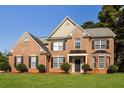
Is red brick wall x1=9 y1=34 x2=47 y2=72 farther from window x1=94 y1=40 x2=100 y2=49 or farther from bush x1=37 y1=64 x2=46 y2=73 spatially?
window x1=94 y1=40 x2=100 y2=49

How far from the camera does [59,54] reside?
42.2m

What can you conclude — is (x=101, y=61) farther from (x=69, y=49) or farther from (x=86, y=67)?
(x=69, y=49)

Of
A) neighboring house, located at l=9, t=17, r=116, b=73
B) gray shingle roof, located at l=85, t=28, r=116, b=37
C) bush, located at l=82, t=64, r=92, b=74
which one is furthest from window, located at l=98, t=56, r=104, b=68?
gray shingle roof, located at l=85, t=28, r=116, b=37

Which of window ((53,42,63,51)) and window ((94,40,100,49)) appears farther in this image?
window ((53,42,63,51))

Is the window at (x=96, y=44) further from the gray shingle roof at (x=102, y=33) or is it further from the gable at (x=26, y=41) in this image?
the gable at (x=26, y=41)

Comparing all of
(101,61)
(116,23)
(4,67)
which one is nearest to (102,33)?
(101,61)

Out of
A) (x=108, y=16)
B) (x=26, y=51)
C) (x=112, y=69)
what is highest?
(x=108, y=16)

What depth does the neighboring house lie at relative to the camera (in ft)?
131

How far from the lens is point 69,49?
41625mm

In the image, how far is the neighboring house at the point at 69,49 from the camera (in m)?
39.9

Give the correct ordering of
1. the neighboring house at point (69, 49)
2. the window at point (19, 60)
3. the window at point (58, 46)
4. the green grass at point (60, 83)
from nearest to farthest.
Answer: the green grass at point (60, 83), the neighboring house at point (69, 49), the window at point (19, 60), the window at point (58, 46)

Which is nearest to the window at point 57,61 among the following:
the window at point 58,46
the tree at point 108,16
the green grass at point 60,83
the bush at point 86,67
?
the window at point 58,46

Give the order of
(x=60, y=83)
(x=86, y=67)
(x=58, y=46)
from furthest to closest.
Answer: (x=58, y=46), (x=86, y=67), (x=60, y=83)
